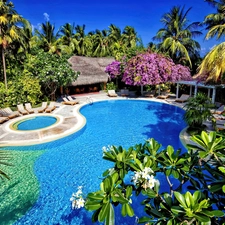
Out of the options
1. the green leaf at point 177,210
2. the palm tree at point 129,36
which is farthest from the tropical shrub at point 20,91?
the palm tree at point 129,36

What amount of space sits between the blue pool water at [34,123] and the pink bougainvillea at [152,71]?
1043cm

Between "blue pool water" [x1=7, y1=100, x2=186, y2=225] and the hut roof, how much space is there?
232 inches

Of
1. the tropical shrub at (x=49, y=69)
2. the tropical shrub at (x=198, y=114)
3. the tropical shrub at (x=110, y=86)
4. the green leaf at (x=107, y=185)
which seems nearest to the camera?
the green leaf at (x=107, y=185)

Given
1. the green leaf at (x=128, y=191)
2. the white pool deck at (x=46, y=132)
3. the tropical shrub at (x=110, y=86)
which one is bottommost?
the white pool deck at (x=46, y=132)

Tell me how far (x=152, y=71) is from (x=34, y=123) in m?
13.2

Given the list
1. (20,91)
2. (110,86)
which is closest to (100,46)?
(110,86)

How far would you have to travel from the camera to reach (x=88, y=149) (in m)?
11.2

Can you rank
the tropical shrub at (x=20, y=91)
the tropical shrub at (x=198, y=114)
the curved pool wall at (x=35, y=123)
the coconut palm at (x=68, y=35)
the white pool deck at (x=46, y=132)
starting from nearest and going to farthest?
the white pool deck at (x=46, y=132) → the tropical shrub at (x=198, y=114) → the curved pool wall at (x=35, y=123) → the tropical shrub at (x=20, y=91) → the coconut palm at (x=68, y=35)

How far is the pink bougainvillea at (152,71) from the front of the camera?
21.1 metres

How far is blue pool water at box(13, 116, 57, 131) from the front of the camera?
14.3m

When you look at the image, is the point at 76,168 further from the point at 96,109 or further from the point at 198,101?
the point at 96,109

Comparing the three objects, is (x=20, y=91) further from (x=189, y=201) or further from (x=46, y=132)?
(x=189, y=201)

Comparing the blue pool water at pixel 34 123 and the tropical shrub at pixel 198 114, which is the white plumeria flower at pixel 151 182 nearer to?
the tropical shrub at pixel 198 114

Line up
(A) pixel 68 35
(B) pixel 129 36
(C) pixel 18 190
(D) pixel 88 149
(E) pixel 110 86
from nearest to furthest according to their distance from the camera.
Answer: (C) pixel 18 190, (D) pixel 88 149, (E) pixel 110 86, (A) pixel 68 35, (B) pixel 129 36
